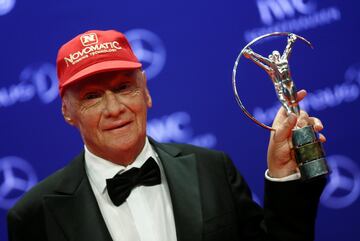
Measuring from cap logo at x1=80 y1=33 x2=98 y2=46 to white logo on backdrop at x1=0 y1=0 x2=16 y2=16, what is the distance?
2.94 feet

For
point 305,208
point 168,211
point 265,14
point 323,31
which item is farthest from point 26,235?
point 323,31

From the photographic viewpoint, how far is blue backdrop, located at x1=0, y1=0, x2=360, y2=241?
2.55 m

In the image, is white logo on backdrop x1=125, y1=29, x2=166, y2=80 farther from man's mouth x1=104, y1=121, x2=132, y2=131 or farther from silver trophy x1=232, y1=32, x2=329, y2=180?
silver trophy x1=232, y1=32, x2=329, y2=180

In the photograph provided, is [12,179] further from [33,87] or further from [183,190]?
[183,190]

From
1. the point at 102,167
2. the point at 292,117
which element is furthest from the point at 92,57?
the point at 292,117

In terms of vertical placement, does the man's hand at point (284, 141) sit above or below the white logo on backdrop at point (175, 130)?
below

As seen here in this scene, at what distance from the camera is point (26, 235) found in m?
1.79

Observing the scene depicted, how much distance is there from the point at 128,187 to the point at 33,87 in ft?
3.18

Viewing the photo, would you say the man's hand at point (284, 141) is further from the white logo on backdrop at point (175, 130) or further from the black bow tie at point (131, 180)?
the white logo on backdrop at point (175, 130)

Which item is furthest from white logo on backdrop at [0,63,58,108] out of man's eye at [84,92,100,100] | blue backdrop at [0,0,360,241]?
man's eye at [84,92,100,100]

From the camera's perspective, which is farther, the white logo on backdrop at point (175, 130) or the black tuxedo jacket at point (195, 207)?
the white logo on backdrop at point (175, 130)

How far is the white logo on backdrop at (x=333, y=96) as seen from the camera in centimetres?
270

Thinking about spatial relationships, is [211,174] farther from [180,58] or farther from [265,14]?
[265,14]

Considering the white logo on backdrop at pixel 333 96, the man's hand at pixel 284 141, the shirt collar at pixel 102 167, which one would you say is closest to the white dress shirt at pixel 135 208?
the shirt collar at pixel 102 167
